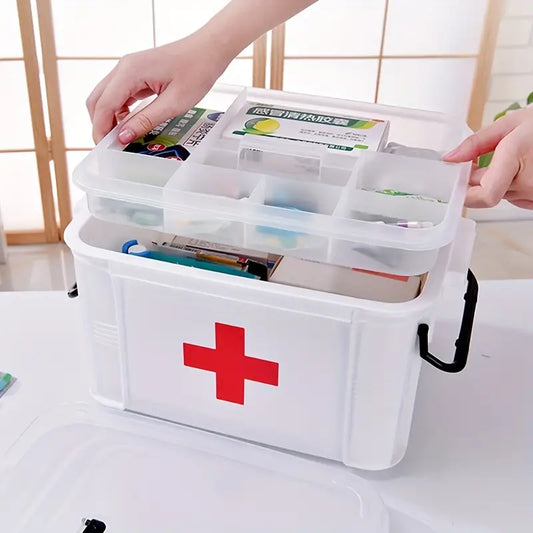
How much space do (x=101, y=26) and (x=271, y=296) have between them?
5.15 feet

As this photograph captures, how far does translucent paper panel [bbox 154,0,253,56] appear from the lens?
6.17ft

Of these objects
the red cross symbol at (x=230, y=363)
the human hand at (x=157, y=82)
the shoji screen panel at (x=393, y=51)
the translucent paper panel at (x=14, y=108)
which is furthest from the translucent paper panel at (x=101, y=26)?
the red cross symbol at (x=230, y=363)

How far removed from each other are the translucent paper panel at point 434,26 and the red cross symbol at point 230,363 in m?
1.56

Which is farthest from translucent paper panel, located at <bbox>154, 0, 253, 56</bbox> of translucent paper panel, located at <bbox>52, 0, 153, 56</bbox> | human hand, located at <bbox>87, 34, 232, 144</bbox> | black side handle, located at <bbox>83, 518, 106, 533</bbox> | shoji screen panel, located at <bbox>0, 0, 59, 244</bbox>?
black side handle, located at <bbox>83, 518, 106, 533</bbox>

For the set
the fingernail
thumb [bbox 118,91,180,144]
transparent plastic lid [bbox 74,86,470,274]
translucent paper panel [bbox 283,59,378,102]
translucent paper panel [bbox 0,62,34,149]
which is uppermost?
thumb [bbox 118,91,180,144]

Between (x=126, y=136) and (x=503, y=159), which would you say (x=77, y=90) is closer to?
(x=126, y=136)

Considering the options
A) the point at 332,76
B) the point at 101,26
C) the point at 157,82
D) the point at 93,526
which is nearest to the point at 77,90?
the point at 101,26

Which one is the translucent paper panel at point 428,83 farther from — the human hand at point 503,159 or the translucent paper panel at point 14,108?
the human hand at point 503,159

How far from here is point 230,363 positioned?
567 mm

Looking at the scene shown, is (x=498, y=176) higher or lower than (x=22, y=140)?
higher

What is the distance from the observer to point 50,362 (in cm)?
70

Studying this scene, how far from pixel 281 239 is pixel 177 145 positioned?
151mm

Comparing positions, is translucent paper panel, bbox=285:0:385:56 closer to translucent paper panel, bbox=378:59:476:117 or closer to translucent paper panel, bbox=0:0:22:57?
translucent paper panel, bbox=378:59:476:117

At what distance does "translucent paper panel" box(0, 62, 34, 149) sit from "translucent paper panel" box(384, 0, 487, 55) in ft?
3.11
